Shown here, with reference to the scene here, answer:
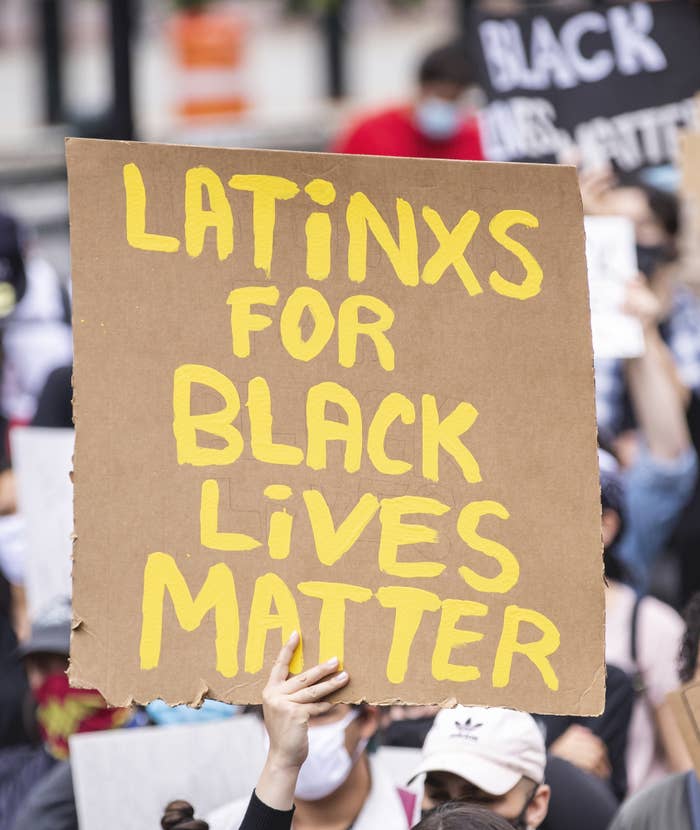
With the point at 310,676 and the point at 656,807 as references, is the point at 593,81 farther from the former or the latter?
the point at 310,676

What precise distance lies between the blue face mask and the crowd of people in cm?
169

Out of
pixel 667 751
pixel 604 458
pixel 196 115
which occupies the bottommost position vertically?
pixel 667 751

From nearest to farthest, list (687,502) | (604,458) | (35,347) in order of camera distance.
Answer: (604,458), (687,502), (35,347)

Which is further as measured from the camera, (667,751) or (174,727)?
(667,751)

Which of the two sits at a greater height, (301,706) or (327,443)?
(327,443)

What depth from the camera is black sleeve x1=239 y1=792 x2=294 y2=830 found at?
8.82ft

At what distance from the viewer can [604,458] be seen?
4.27 meters

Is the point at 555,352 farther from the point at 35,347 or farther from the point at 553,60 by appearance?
the point at 35,347

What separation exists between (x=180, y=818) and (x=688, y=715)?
3.25 feet

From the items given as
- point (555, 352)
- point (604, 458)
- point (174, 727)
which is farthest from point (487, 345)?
point (604, 458)

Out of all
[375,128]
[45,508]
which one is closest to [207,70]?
[375,128]

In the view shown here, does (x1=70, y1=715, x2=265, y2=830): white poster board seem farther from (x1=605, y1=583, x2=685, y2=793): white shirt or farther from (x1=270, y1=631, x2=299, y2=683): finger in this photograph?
(x1=605, y1=583, x2=685, y2=793): white shirt

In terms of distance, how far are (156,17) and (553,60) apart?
626 inches

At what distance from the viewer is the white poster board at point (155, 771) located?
10.9 ft
